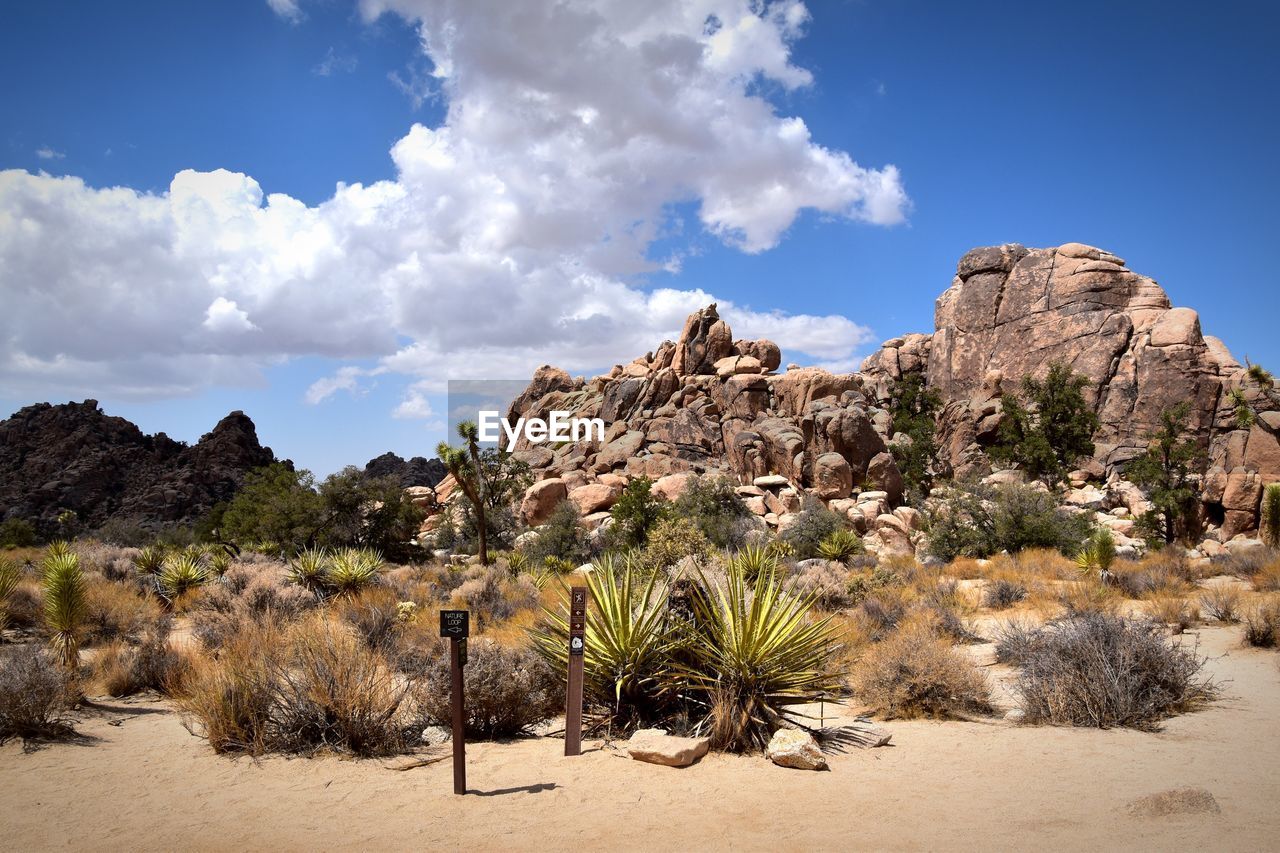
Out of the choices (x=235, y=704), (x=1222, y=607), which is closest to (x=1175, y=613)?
(x=1222, y=607)

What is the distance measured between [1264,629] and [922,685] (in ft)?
22.3

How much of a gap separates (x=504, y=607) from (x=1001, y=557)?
1698cm

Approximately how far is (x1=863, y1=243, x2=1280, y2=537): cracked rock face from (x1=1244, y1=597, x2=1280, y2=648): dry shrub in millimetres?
30724

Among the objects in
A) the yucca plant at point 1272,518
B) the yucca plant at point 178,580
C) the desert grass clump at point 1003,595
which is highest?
the yucca plant at point 1272,518

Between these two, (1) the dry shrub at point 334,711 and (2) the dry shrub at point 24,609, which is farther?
(2) the dry shrub at point 24,609

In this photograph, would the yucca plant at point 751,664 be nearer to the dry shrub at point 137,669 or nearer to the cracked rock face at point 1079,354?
the dry shrub at point 137,669

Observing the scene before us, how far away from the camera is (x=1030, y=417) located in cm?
5144

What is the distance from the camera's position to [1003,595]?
57.1 feet

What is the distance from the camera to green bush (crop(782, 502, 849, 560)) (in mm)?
30609

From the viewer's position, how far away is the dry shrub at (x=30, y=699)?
24.8 ft

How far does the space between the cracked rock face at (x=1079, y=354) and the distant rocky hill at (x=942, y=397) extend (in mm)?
104

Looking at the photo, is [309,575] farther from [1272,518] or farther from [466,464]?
[1272,518]

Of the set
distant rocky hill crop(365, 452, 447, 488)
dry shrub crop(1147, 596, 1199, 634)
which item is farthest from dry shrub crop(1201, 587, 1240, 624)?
distant rocky hill crop(365, 452, 447, 488)

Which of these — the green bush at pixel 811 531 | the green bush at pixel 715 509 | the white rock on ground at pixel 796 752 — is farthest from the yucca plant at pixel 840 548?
the white rock on ground at pixel 796 752
